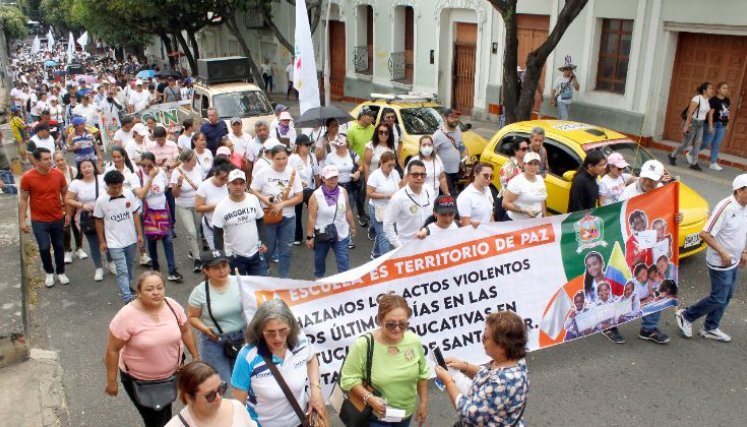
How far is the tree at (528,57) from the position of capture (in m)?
12.7

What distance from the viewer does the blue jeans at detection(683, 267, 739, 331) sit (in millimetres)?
6051

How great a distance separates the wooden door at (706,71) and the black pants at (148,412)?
13.1 m

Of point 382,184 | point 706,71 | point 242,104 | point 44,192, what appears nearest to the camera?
point 382,184

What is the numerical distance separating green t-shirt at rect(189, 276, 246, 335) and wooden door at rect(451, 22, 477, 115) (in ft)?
53.5

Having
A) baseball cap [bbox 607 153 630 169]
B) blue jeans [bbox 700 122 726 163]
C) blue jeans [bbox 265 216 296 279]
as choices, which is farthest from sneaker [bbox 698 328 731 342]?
blue jeans [bbox 700 122 726 163]

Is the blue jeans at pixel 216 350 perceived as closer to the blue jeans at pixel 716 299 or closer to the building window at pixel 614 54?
the blue jeans at pixel 716 299

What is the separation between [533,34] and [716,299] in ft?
42.7

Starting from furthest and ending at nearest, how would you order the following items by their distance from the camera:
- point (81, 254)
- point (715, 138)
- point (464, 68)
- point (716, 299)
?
1. point (464, 68)
2. point (715, 138)
3. point (81, 254)
4. point (716, 299)

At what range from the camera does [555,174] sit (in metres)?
8.92

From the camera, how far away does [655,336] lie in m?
6.37

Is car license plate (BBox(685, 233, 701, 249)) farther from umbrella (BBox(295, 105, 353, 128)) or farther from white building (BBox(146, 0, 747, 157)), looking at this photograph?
umbrella (BBox(295, 105, 353, 128))

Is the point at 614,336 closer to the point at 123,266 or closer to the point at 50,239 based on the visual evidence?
the point at 123,266

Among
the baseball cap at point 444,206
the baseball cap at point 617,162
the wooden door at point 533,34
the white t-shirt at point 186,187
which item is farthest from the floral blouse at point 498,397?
the wooden door at point 533,34

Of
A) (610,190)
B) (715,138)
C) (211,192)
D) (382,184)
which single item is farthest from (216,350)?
(715,138)
